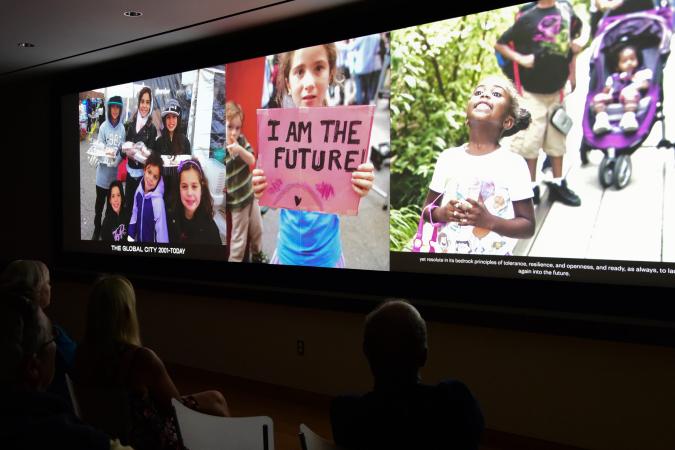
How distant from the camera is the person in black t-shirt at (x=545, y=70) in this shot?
12.0ft

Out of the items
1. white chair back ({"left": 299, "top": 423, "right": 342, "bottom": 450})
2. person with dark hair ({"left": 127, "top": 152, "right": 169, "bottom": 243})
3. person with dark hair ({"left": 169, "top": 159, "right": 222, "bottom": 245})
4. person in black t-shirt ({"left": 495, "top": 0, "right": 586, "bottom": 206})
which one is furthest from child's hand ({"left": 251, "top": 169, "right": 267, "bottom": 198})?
white chair back ({"left": 299, "top": 423, "right": 342, "bottom": 450})

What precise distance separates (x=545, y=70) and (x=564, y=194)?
687mm

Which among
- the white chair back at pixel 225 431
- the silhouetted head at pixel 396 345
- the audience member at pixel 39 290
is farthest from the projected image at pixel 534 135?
the white chair back at pixel 225 431

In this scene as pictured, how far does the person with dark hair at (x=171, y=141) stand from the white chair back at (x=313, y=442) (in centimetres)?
410

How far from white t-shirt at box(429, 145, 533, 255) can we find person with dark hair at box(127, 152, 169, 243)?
263 cm

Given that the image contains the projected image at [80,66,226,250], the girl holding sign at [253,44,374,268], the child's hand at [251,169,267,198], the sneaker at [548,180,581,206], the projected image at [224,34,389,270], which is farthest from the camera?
the projected image at [80,66,226,250]

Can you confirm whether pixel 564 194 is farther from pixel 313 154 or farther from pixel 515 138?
pixel 313 154

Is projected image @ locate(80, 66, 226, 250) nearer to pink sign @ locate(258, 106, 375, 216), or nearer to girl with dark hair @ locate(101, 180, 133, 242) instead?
girl with dark hair @ locate(101, 180, 133, 242)

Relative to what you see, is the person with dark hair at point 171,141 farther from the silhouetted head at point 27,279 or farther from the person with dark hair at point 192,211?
the silhouetted head at point 27,279

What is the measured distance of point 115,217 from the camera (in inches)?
246

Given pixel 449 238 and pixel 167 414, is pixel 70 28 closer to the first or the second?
pixel 449 238

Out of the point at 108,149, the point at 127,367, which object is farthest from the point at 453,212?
the point at 108,149

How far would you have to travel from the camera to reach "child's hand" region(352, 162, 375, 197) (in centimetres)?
453

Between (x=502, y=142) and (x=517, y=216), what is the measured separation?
17.0 inches
